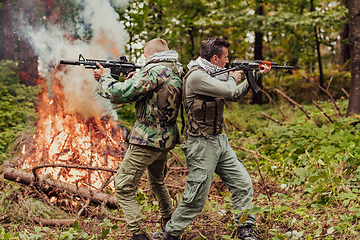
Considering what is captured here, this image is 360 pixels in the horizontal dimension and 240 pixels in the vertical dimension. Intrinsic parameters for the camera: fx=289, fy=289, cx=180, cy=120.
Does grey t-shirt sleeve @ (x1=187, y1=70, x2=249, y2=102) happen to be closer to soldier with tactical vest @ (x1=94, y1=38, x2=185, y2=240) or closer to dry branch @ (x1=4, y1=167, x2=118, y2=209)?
soldier with tactical vest @ (x1=94, y1=38, x2=185, y2=240)

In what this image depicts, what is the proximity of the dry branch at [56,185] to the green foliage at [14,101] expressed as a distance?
12.1 ft

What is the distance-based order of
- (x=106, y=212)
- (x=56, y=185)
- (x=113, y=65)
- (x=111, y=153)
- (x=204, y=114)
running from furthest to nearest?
(x=111, y=153)
(x=56, y=185)
(x=106, y=212)
(x=113, y=65)
(x=204, y=114)

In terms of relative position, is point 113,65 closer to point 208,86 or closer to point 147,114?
point 147,114

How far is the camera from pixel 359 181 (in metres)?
4.02

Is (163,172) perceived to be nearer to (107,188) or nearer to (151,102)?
(151,102)

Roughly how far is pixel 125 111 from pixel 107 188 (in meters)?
3.43

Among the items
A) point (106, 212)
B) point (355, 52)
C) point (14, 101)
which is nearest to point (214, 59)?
point (106, 212)

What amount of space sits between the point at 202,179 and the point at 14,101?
8.12 meters

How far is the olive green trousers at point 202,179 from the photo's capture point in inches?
109

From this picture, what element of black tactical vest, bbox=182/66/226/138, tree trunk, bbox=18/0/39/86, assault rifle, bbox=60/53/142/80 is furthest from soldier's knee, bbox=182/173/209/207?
tree trunk, bbox=18/0/39/86

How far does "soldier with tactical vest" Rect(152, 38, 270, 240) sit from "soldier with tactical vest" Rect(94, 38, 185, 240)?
18 centimetres

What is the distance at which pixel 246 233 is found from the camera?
289cm

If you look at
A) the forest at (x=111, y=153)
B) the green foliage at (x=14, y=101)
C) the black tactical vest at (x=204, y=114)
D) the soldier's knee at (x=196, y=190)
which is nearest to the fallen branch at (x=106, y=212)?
the forest at (x=111, y=153)

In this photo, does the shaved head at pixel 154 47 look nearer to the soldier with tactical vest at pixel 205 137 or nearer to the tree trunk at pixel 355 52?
the soldier with tactical vest at pixel 205 137
